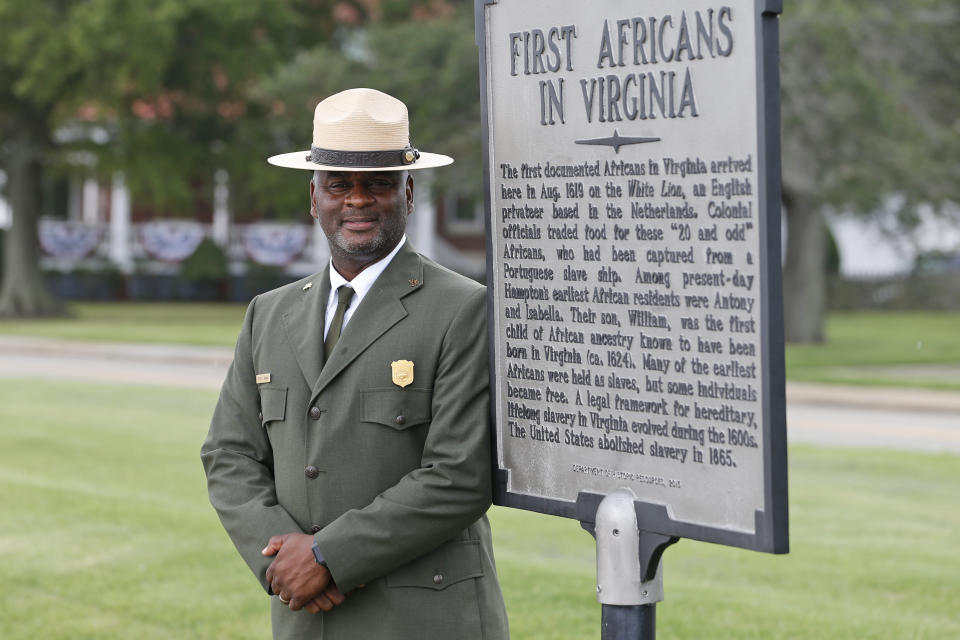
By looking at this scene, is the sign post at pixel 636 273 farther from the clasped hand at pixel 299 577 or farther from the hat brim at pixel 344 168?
the clasped hand at pixel 299 577

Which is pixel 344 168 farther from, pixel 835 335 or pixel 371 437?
pixel 835 335

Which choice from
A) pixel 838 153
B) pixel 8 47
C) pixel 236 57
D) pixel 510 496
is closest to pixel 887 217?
pixel 838 153

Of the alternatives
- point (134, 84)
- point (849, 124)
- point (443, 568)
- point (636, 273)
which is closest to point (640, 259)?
point (636, 273)

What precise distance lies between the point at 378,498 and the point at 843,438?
11.1 metres

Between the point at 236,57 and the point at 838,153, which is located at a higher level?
the point at 236,57

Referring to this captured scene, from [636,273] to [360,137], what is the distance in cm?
79

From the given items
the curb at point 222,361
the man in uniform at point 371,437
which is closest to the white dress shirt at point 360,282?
the man in uniform at point 371,437

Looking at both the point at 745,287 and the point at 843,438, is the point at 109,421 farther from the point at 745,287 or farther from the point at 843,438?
the point at 745,287

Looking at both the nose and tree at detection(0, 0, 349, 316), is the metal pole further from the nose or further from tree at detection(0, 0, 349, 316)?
tree at detection(0, 0, 349, 316)

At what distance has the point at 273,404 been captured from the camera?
3660 mm

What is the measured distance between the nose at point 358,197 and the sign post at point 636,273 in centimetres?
32

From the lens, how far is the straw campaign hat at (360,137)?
355 cm

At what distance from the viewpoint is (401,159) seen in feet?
11.7

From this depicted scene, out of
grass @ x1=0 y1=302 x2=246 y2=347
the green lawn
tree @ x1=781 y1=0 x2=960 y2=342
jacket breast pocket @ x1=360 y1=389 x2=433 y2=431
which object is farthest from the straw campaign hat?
grass @ x1=0 y1=302 x2=246 y2=347
